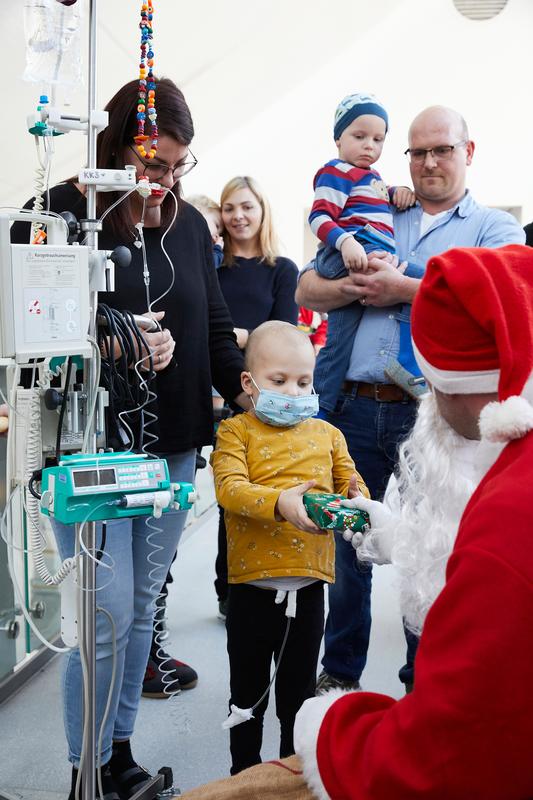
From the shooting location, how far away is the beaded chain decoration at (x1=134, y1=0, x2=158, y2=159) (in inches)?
53.3

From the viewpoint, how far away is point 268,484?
1642mm

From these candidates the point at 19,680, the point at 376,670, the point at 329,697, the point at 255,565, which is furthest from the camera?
the point at 376,670

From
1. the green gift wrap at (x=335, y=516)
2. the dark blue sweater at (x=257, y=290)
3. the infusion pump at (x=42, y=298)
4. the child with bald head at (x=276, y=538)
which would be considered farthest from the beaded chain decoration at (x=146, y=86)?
the dark blue sweater at (x=257, y=290)

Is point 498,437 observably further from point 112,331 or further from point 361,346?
point 361,346

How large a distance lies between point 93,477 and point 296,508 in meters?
0.44

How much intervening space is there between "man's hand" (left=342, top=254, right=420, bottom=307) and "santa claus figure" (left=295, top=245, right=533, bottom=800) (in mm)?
992

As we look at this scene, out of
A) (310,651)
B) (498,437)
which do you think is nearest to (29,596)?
(310,651)

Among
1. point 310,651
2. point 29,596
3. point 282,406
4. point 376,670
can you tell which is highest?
point 282,406

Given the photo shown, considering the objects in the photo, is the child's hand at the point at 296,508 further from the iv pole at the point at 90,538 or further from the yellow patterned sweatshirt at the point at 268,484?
the iv pole at the point at 90,538

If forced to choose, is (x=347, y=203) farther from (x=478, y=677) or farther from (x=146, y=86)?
(x=478, y=677)

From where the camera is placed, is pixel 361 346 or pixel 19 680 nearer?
pixel 361 346

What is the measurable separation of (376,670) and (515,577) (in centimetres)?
190

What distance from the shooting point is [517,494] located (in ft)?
2.52

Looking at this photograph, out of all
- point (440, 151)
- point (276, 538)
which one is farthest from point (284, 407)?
point (440, 151)
